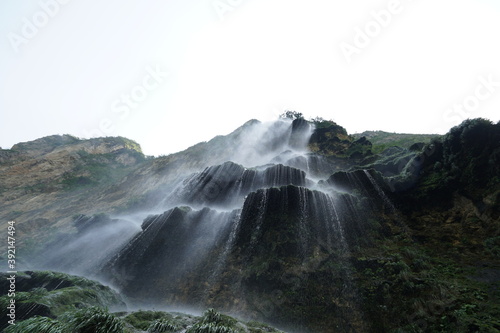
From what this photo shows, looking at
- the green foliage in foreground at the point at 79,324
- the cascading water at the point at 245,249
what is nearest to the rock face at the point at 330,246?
the cascading water at the point at 245,249

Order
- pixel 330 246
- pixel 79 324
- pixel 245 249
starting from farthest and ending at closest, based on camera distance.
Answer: pixel 245 249 → pixel 330 246 → pixel 79 324

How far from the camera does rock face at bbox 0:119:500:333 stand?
34.9 feet

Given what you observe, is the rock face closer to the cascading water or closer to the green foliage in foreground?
the cascading water

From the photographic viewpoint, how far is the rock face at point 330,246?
10.6 m

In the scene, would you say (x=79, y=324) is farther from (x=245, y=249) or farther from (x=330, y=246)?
(x=330, y=246)

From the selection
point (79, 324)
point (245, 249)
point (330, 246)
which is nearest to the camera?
point (79, 324)

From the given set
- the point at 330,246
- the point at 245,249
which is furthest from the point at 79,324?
the point at 330,246

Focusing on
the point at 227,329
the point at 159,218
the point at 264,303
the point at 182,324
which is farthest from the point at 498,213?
the point at 159,218

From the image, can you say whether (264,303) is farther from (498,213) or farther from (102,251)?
(102,251)

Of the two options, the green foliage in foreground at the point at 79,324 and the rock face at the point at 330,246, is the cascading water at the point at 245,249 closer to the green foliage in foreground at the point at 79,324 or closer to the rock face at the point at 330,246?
the rock face at the point at 330,246

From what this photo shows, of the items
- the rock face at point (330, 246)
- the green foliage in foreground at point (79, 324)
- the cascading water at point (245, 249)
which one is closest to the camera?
the green foliage in foreground at point (79, 324)

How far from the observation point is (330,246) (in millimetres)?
14570

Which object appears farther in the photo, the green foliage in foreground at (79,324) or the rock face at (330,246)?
the rock face at (330,246)

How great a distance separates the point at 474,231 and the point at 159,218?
66.8 ft
